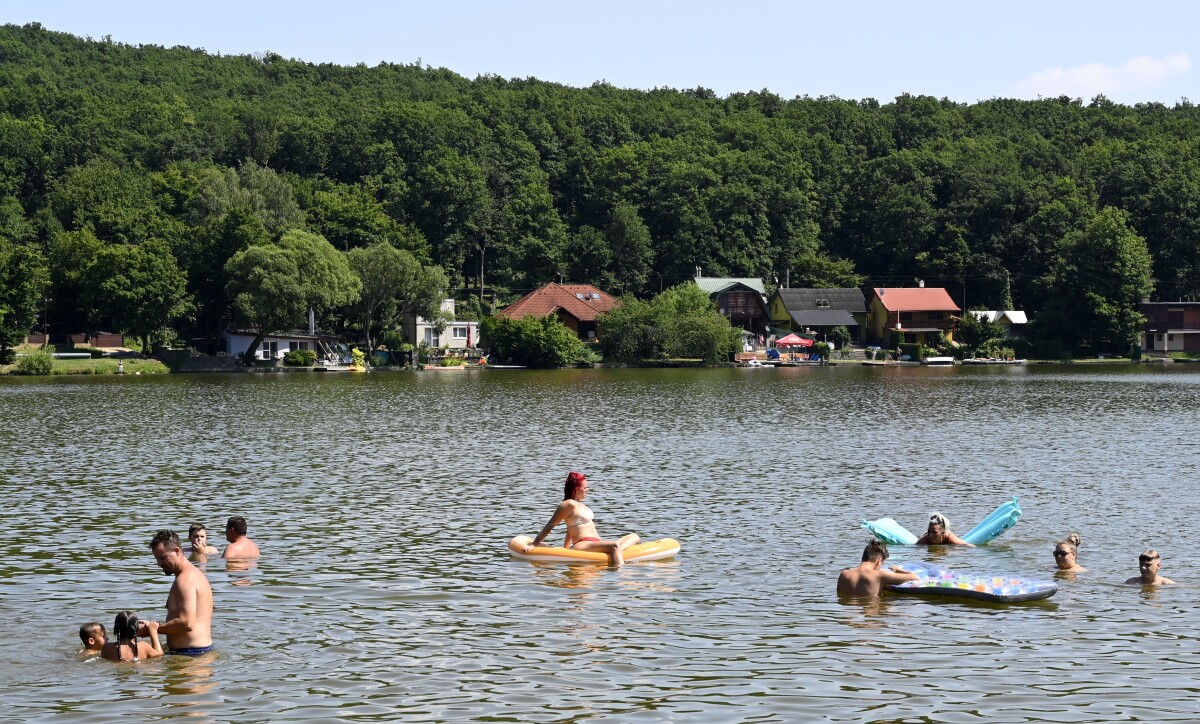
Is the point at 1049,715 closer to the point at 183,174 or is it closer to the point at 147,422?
the point at 147,422

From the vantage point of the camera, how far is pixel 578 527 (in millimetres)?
21922

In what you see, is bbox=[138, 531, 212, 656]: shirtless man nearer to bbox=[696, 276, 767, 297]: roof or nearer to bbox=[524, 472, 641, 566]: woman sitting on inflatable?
bbox=[524, 472, 641, 566]: woman sitting on inflatable

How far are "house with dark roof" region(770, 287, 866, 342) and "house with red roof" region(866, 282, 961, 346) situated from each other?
2416mm

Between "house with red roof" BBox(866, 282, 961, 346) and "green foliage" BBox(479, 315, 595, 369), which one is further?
"house with red roof" BBox(866, 282, 961, 346)

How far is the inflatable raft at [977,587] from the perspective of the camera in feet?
61.3

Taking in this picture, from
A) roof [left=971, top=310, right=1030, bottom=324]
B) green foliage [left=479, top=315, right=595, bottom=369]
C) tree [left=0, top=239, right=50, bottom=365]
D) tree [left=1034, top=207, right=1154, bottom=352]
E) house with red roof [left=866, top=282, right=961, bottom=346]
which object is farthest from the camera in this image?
house with red roof [left=866, top=282, right=961, bottom=346]

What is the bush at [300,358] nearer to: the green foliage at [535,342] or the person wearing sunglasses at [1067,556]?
the green foliage at [535,342]

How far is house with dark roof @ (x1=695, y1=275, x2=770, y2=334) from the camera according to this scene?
133m

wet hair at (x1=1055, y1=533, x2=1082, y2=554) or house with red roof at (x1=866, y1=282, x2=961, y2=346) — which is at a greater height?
house with red roof at (x1=866, y1=282, x2=961, y2=346)

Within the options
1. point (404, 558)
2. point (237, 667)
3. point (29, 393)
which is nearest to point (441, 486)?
point (404, 558)

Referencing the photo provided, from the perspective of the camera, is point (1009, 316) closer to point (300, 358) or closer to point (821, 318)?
point (821, 318)

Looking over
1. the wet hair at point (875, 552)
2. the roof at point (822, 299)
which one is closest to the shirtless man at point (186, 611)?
the wet hair at point (875, 552)

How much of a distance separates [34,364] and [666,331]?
164 feet

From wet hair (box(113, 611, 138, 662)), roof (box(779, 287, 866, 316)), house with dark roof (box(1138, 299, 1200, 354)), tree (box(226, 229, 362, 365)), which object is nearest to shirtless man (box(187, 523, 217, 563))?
wet hair (box(113, 611, 138, 662))
